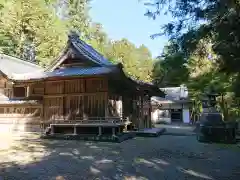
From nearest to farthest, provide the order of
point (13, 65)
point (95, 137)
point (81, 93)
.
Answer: point (95, 137) < point (81, 93) < point (13, 65)

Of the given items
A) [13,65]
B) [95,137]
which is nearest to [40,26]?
[13,65]

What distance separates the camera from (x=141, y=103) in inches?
867

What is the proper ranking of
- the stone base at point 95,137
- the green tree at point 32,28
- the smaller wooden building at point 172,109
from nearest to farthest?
the stone base at point 95,137, the green tree at point 32,28, the smaller wooden building at point 172,109

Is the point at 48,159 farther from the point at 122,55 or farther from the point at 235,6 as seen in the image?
the point at 122,55

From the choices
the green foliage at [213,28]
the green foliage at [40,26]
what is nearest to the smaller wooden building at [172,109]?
the green foliage at [40,26]

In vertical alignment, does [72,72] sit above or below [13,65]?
below

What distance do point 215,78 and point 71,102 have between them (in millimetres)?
11078

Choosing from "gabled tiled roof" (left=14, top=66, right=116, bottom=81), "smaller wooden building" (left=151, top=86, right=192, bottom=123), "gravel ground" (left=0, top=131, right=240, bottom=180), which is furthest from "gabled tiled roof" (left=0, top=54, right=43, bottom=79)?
"smaller wooden building" (left=151, top=86, right=192, bottom=123)

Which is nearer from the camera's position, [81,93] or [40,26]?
[81,93]

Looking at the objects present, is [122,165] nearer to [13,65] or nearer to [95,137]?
[95,137]

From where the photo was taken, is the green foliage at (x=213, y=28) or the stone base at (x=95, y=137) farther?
the stone base at (x=95, y=137)

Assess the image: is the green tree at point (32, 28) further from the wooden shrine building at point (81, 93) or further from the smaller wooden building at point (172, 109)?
the smaller wooden building at point (172, 109)

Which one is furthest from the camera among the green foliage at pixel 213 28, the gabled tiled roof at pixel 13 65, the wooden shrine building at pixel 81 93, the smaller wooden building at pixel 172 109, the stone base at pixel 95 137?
the smaller wooden building at pixel 172 109

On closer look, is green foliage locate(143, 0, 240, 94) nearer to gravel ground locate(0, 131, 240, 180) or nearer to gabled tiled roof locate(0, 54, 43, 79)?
gravel ground locate(0, 131, 240, 180)
